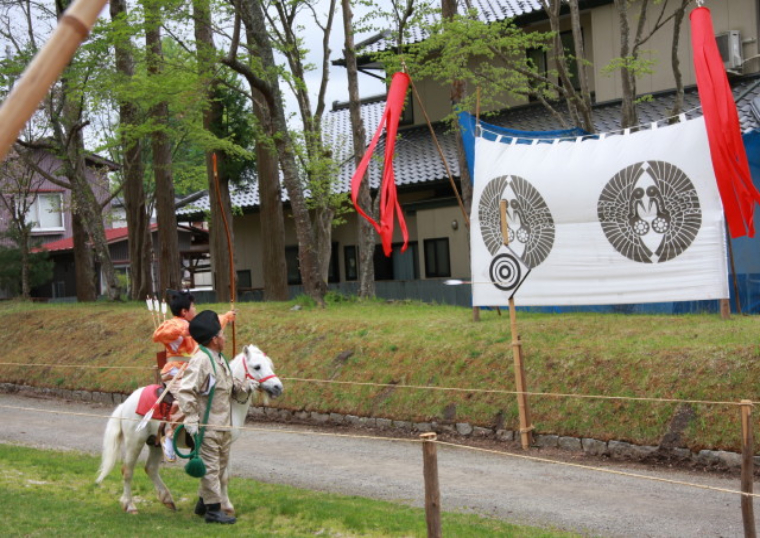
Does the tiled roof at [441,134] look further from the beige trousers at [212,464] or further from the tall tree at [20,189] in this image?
the beige trousers at [212,464]

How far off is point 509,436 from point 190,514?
4.94 meters

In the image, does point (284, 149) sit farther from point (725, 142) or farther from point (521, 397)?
point (725, 142)

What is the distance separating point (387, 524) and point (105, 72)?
15874 mm

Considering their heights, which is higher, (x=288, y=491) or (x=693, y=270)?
(x=693, y=270)

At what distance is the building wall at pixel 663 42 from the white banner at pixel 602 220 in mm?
7833

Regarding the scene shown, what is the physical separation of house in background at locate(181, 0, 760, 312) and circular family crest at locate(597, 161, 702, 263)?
5440 mm

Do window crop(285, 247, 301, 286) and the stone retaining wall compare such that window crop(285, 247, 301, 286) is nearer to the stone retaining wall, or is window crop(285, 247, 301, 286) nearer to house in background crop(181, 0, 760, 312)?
house in background crop(181, 0, 760, 312)

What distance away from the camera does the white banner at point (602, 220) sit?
40.5ft

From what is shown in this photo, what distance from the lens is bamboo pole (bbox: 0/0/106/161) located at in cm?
206

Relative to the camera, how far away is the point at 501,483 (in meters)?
9.98

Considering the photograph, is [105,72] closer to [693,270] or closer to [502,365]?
[502,365]

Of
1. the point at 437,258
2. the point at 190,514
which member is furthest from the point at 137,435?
the point at 437,258

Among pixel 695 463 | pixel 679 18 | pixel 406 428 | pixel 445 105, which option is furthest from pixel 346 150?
pixel 695 463

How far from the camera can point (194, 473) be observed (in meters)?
7.99
